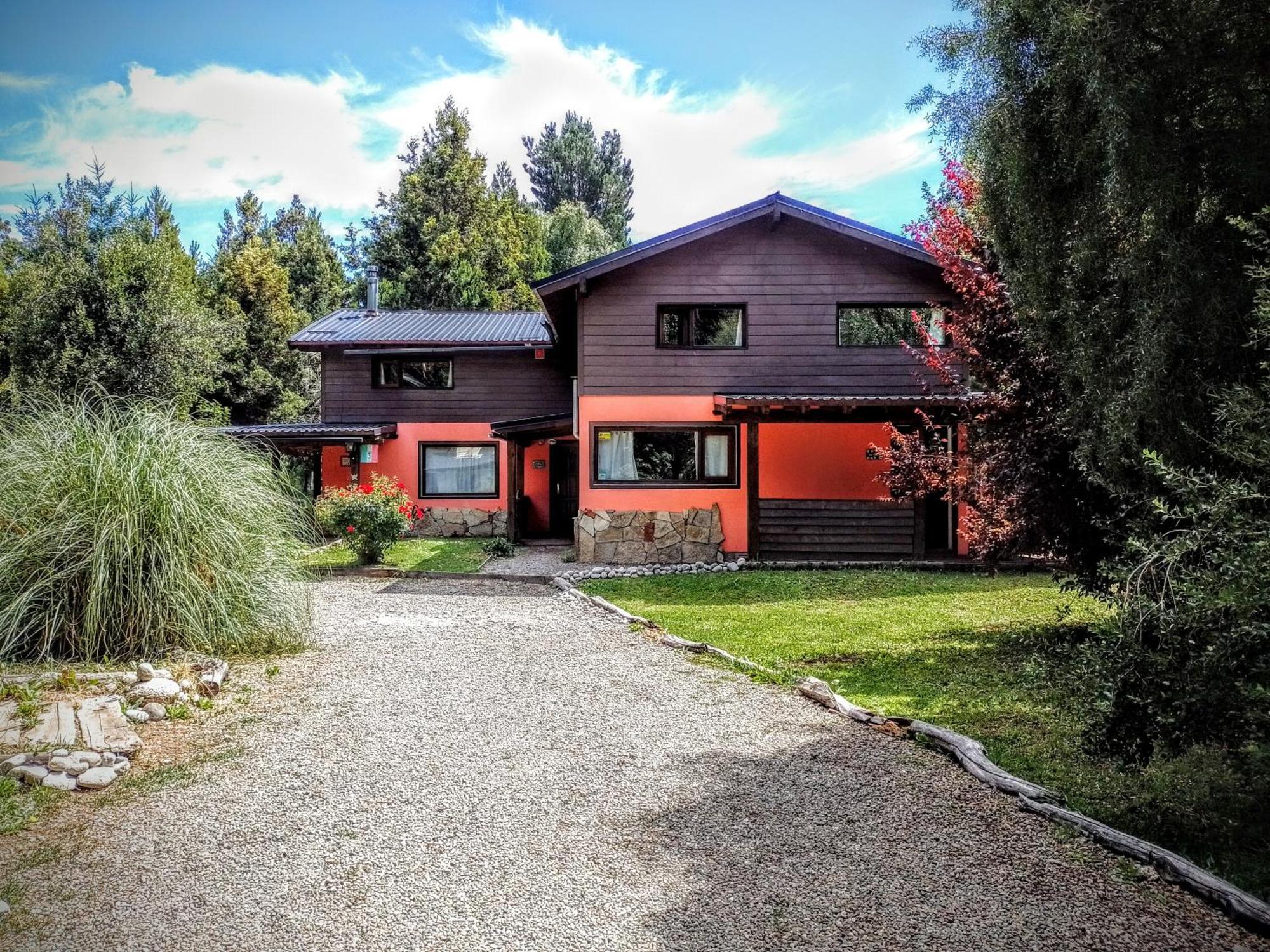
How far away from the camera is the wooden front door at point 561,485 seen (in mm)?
18484

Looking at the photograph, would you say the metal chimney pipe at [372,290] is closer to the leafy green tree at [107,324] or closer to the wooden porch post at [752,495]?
the leafy green tree at [107,324]

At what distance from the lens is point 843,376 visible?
13.7 meters

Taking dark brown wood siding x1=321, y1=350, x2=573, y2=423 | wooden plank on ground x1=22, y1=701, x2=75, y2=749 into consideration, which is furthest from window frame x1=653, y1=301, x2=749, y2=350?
wooden plank on ground x1=22, y1=701, x2=75, y2=749

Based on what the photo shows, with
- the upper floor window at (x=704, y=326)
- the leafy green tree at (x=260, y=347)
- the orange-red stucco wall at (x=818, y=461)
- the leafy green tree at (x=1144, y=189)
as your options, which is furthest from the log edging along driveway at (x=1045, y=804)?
the leafy green tree at (x=260, y=347)

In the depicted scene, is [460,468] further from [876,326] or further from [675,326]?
[876,326]

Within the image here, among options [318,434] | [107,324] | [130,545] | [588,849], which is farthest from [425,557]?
[107,324]

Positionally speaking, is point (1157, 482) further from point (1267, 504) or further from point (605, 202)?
point (605, 202)

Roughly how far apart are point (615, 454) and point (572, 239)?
961 inches

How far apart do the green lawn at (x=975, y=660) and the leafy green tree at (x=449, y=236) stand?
22948 millimetres

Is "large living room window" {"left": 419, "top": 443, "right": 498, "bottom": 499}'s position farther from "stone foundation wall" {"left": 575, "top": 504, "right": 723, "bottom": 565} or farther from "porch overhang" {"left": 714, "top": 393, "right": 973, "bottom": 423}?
"porch overhang" {"left": 714, "top": 393, "right": 973, "bottom": 423}

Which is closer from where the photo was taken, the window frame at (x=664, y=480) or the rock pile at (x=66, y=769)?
the rock pile at (x=66, y=769)

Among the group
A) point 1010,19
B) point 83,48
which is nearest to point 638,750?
point 1010,19

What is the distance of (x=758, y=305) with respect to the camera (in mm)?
13617

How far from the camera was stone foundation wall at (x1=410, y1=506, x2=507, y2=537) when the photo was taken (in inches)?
716
